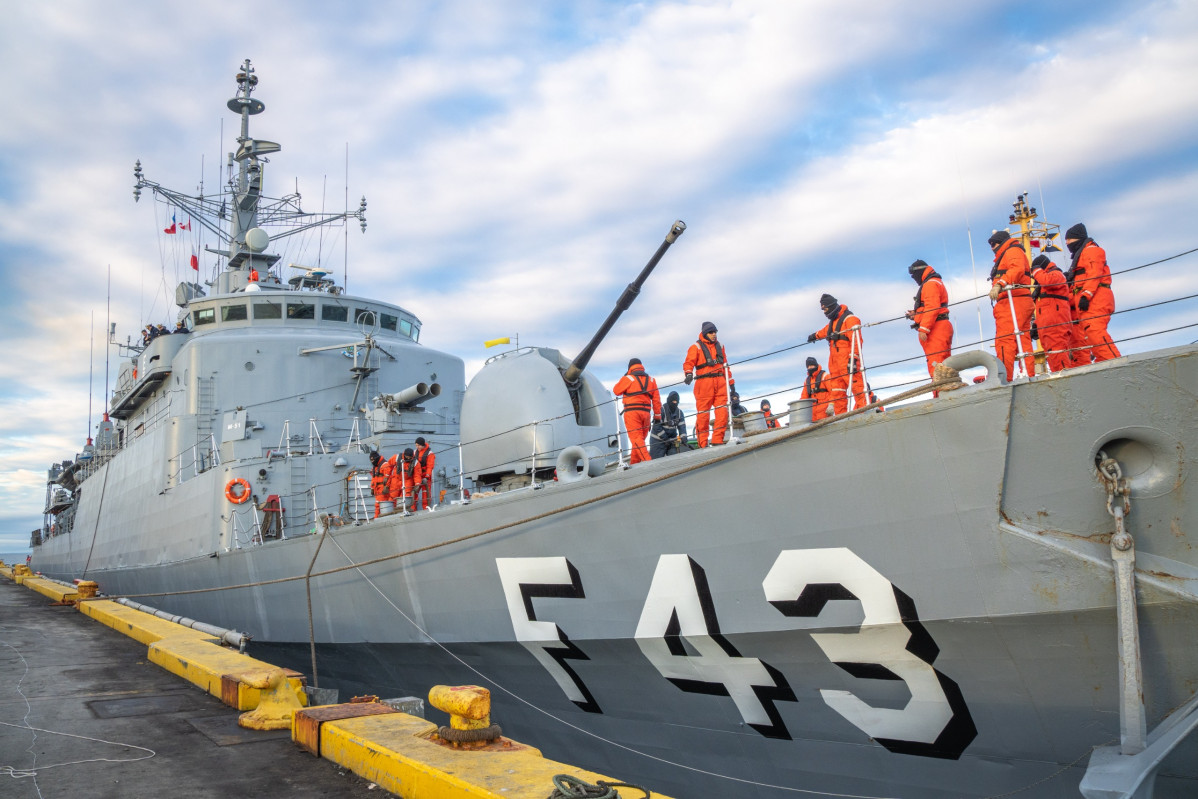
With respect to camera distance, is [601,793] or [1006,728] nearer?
[601,793]

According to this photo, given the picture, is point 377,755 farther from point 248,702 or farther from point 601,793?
point 248,702

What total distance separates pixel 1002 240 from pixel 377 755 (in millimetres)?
4575

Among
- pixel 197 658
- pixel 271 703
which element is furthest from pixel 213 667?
pixel 271 703

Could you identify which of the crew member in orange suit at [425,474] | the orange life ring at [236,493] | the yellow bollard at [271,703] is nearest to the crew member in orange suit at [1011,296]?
the yellow bollard at [271,703]

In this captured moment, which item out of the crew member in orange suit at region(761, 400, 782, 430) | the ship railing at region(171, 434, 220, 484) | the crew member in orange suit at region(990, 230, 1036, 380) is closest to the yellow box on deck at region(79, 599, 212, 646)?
the ship railing at region(171, 434, 220, 484)

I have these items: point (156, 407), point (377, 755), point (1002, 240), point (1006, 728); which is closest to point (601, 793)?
point (377, 755)

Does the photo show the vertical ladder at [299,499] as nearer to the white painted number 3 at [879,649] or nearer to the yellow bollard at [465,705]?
the yellow bollard at [465,705]

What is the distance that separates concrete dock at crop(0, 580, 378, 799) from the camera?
369 centimetres

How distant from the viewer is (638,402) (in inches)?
273

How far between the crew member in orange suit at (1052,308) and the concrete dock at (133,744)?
169 inches

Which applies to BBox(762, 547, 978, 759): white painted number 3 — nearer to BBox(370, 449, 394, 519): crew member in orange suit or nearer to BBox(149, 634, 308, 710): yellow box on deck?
BBox(149, 634, 308, 710): yellow box on deck

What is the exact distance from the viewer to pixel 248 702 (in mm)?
5215

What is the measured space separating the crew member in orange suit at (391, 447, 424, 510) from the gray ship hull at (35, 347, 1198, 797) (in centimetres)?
140

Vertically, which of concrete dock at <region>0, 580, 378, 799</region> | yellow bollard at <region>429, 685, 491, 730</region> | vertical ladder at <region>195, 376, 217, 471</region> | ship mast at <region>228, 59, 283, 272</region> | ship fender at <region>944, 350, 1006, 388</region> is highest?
ship mast at <region>228, 59, 283, 272</region>
